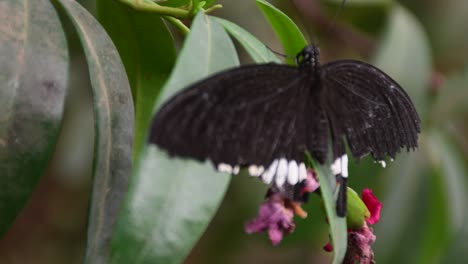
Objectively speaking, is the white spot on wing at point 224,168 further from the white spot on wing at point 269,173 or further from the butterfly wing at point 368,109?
the butterfly wing at point 368,109

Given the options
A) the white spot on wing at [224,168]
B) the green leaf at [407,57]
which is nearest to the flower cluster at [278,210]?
the white spot on wing at [224,168]

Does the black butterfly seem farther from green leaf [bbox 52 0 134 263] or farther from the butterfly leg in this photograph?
green leaf [bbox 52 0 134 263]

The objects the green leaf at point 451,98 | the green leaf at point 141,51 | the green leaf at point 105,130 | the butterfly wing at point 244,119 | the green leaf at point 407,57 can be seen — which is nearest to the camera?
the butterfly wing at point 244,119

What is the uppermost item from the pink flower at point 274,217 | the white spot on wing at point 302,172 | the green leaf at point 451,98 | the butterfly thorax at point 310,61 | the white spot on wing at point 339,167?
the butterfly thorax at point 310,61

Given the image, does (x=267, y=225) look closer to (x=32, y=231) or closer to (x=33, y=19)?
(x=33, y=19)

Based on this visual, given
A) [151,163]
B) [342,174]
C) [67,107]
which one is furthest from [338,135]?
[67,107]

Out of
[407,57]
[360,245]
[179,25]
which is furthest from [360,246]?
[407,57]

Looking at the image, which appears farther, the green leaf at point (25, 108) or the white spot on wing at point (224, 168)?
Answer: the green leaf at point (25, 108)

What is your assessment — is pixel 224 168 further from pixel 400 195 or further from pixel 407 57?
pixel 400 195
